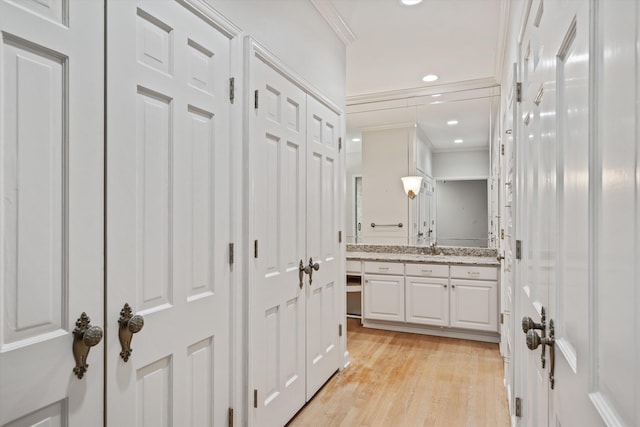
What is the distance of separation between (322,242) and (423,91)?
8.92 feet

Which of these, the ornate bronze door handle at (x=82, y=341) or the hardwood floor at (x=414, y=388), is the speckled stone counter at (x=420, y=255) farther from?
the ornate bronze door handle at (x=82, y=341)

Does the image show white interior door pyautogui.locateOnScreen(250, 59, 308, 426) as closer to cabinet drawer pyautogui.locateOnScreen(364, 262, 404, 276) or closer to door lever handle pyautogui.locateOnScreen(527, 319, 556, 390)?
door lever handle pyautogui.locateOnScreen(527, 319, 556, 390)

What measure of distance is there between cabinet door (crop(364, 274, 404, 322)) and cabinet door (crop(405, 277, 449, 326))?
0.28 ft

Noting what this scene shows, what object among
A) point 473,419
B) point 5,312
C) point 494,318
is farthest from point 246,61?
point 494,318

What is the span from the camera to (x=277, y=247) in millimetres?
2176

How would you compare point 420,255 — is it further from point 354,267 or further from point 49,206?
point 49,206

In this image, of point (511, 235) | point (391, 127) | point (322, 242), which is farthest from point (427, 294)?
point (391, 127)

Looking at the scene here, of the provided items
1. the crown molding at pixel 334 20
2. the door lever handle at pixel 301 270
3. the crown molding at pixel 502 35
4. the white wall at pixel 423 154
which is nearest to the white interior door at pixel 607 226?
the door lever handle at pixel 301 270

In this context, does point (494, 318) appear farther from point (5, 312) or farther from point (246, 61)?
point (5, 312)

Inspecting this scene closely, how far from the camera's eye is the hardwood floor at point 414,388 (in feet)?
7.79

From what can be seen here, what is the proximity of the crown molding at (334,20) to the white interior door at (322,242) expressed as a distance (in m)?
0.63

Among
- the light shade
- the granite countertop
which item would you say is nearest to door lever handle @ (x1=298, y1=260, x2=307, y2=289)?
the granite countertop

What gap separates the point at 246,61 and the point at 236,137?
38cm

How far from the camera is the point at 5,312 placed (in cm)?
94
